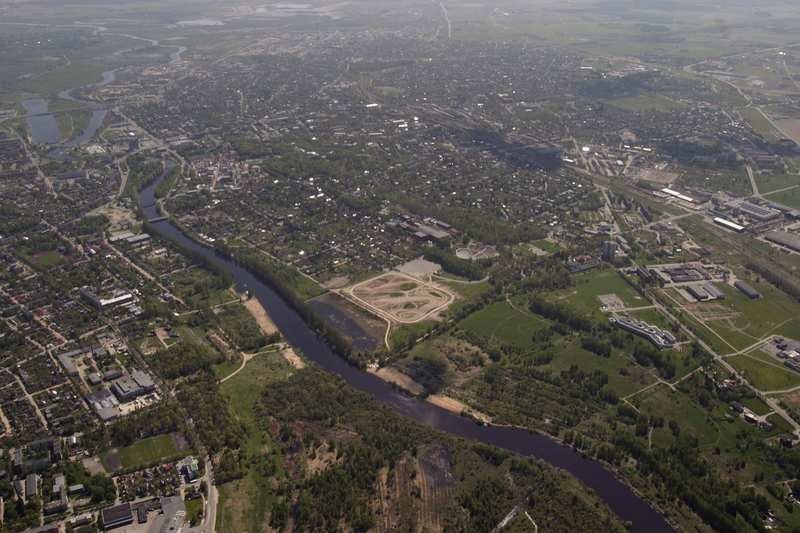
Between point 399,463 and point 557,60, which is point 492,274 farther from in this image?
point 557,60

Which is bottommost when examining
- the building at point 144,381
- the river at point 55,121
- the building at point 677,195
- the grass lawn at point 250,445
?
the river at point 55,121

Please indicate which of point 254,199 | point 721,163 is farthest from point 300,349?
point 721,163

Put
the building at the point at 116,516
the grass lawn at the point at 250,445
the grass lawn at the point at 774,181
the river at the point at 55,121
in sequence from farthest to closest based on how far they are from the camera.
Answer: the river at the point at 55,121
the grass lawn at the point at 774,181
the grass lawn at the point at 250,445
the building at the point at 116,516

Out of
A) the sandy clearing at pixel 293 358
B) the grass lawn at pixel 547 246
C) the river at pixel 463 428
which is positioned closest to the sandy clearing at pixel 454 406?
the river at pixel 463 428

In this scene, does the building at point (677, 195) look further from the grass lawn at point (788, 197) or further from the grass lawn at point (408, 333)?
the grass lawn at point (408, 333)

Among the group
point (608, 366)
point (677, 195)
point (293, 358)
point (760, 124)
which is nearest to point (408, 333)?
point (293, 358)

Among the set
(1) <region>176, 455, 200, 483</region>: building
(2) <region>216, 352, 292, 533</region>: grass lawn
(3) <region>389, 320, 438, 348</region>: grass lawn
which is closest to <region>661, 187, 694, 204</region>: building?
(3) <region>389, 320, 438, 348</region>: grass lawn

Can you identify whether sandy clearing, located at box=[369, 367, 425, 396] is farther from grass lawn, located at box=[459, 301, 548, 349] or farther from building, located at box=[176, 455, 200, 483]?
building, located at box=[176, 455, 200, 483]
